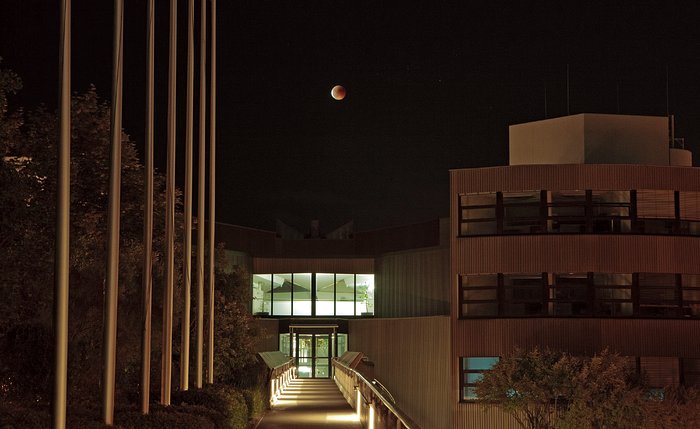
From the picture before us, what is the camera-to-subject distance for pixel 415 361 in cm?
5269

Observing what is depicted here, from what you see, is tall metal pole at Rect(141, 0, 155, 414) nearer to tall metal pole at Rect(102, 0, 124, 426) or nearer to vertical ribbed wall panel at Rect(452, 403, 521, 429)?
tall metal pole at Rect(102, 0, 124, 426)

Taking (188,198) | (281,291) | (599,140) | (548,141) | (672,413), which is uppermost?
(548,141)

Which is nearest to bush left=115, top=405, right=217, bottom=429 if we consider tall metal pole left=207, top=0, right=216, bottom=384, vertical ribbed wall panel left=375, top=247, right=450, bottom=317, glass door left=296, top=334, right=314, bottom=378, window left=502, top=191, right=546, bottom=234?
tall metal pole left=207, top=0, right=216, bottom=384

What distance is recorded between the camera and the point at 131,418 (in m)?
18.6

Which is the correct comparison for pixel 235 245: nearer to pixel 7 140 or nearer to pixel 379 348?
pixel 379 348

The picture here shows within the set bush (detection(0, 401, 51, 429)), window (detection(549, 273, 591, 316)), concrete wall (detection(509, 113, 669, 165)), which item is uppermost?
concrete wall (detection(509, 113, 669, 165))

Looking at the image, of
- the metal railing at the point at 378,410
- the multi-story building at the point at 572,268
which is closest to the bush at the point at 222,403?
the metal railing at the point at 378,410

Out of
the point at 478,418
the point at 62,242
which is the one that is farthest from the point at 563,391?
the point at 62,242

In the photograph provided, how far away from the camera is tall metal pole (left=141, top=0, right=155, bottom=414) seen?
2066 centimetres

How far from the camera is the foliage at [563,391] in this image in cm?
3806

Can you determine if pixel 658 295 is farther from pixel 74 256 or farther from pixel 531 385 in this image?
pixel 74 256

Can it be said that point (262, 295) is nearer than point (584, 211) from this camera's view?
No

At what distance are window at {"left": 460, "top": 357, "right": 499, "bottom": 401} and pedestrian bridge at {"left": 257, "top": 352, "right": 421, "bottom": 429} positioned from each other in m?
4.75

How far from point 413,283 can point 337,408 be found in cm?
2924
